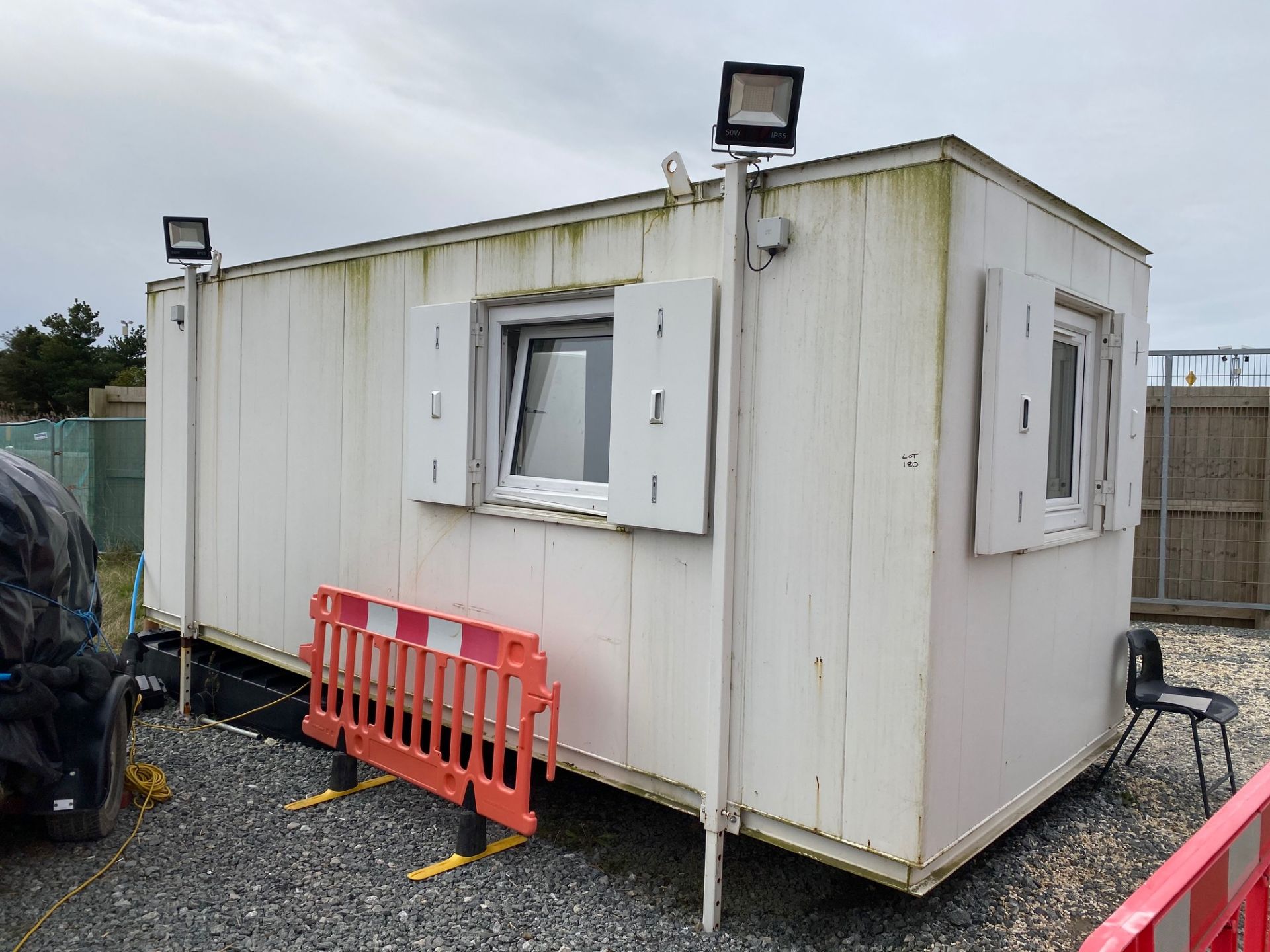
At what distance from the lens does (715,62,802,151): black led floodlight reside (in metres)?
3.29

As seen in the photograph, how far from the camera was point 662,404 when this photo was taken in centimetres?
359

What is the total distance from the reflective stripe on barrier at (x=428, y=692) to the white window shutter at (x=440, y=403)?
62 cm

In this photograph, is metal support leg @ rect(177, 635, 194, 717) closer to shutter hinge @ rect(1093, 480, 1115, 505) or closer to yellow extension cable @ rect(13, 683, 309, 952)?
yellow extension cable @ rect(13, 683, 309, 952)

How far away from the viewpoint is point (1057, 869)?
396 centimetres

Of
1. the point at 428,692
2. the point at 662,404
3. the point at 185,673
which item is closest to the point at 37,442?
the point at 185,673

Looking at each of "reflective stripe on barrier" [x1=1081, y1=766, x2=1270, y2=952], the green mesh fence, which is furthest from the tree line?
"reflective stripe on barrier" [x1=1081, y1=766, x2=1270, y2=952]

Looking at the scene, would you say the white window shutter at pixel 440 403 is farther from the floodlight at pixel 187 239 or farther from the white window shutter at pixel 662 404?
the floodlight at pixel 187 239

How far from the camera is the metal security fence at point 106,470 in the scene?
34.5 ft

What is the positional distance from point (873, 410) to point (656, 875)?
2.19 m

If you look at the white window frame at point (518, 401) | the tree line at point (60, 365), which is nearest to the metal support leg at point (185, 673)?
the white window frame at point (518, 401)

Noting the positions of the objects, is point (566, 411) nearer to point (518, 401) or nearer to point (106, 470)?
point (518, 401)

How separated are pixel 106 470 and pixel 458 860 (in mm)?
8575

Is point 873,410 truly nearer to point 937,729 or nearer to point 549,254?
point 937,729

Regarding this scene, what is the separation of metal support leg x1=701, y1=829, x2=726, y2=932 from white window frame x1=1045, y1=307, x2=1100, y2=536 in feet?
6.83
